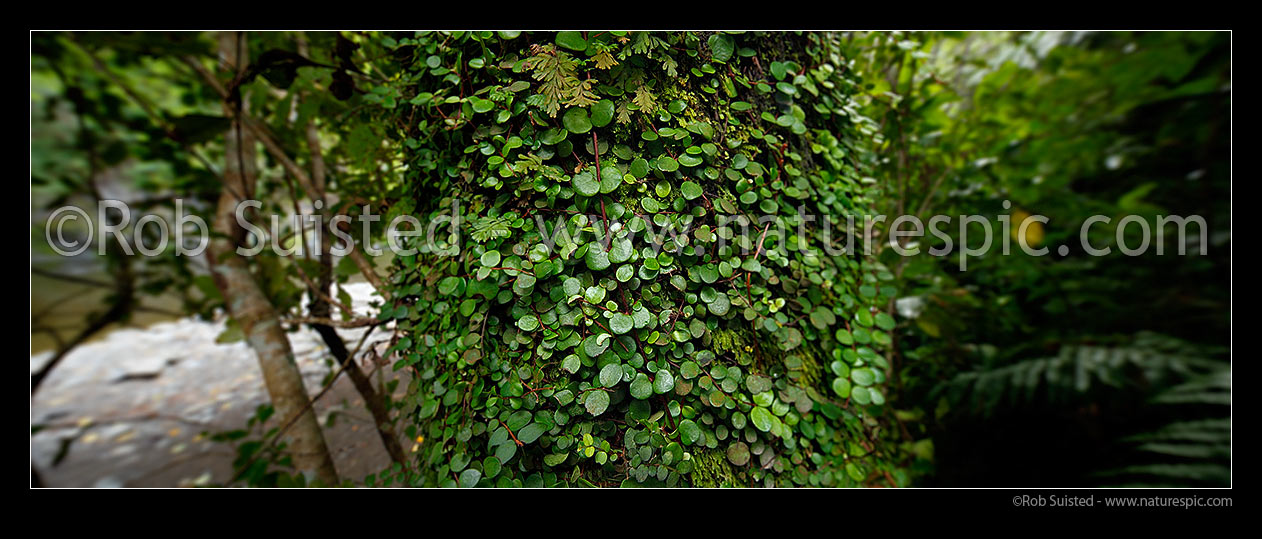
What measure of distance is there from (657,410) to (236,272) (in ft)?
5.26

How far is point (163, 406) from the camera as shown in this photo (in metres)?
1.56

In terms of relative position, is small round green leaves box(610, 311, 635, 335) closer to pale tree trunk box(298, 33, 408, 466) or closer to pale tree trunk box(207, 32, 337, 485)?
pale tree trunk box(298, 33, 408, 466)

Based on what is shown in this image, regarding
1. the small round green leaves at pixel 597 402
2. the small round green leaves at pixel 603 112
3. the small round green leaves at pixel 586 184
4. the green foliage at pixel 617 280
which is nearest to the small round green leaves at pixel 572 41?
the green foliage at pixel 617 280

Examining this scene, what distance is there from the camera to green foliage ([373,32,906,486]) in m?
0.73

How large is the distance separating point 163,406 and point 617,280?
2157 mm

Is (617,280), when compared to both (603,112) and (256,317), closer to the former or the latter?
(603,112)

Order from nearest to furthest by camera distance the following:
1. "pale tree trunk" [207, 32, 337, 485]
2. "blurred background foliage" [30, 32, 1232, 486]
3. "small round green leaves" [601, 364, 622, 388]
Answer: "small round green leaves" [601, 364, 622, 388] → "blurred background foliage" [30, 32, 1232, 486] → "pale tree trunk" [207, 32, 337, 485]

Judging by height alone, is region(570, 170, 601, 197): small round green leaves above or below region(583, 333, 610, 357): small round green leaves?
above

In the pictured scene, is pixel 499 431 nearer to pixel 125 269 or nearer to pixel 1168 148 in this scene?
pixel 125 269

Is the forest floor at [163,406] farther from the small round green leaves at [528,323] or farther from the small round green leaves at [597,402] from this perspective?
the small round green leaves at [597,402]

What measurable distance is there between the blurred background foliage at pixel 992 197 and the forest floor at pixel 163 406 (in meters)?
0.13

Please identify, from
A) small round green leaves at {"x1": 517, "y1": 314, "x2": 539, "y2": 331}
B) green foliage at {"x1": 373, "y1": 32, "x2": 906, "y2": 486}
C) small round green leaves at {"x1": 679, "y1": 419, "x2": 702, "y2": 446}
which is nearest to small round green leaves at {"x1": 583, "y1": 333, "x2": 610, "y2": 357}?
green foliage at {"x1": 373, "y1": 32, "x2": 906, "y2": 486}

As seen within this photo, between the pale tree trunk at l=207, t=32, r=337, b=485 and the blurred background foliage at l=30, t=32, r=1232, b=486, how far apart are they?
56mm

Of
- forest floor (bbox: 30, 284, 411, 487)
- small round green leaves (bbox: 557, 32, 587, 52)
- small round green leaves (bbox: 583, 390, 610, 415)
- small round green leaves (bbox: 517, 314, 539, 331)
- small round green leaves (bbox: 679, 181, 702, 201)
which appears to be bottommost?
forest floor (bbox: 30, 284, 411, 487)
